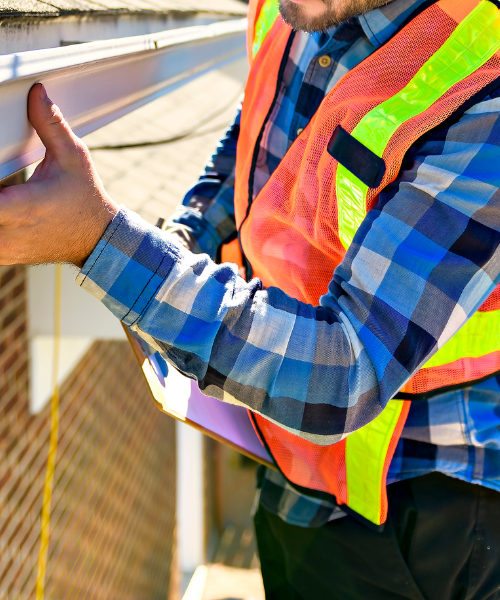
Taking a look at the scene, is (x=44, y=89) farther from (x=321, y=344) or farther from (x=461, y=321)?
(x=461, y=321)

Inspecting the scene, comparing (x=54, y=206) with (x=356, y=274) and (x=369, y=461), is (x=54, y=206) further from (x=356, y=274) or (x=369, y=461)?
(x=369, y=461)

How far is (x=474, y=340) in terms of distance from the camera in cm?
115

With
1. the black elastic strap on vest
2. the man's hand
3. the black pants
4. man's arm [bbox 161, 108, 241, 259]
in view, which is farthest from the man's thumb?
the black pants

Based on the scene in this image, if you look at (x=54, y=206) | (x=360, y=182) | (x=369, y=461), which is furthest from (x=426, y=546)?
(x=54, y=206)

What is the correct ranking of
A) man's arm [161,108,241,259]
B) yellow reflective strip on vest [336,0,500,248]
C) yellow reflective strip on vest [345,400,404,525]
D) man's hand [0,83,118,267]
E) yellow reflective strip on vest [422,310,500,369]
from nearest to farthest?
man's hand [0,83,118,267], yellow reflective strip on vest [336,0,500,248], yellow reflective strip on vest [422,310,500,369], yellow reflective strip on vest [345,400,404,525], man's arm [161,108,241,259]

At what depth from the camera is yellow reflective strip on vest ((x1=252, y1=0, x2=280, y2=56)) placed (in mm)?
1575

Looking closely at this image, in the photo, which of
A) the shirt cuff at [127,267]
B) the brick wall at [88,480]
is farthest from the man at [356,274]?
A: the brick wall at [88,480]

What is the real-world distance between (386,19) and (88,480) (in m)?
3.40

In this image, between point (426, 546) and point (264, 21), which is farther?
point (264, 21)

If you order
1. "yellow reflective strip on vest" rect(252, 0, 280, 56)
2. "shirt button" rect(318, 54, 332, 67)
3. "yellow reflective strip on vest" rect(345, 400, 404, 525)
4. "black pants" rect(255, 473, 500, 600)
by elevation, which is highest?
"yellow reflective strip on vest" rect(252, 0, 280, 56)

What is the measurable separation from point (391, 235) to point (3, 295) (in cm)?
220

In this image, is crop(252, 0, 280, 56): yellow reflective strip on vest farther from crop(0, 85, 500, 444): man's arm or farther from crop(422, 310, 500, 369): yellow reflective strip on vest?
crop(422, 310, 500, 369): yellow reflective strip on vest

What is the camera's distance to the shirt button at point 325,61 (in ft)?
4.35

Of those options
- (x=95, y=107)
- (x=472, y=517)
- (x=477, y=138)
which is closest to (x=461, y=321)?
(x=477, y=138)
